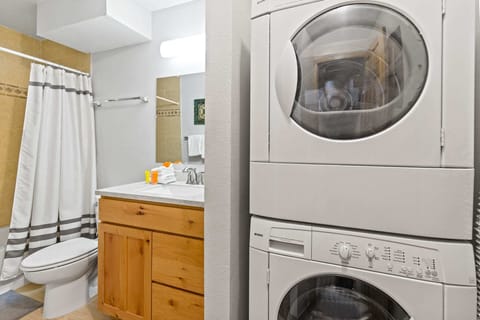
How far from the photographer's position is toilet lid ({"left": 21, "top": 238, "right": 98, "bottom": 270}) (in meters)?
1.60

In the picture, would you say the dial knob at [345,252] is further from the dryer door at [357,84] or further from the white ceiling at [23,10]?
the white ceiling at [23,10]

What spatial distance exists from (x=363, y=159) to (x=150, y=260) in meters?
1.24

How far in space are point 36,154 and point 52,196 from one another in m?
0.38

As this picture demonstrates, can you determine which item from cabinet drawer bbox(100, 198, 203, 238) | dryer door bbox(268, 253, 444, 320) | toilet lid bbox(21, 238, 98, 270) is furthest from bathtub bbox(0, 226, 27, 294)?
dryer door bbox(268, 253, 444, 320)

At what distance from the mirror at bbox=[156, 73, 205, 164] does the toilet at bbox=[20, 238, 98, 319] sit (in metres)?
0.89

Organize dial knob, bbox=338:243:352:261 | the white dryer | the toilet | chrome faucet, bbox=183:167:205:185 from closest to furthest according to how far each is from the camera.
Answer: the white dryer, dial knob, bbox=338:243:352:261, the toilet, chrome faucet, bbox=183:167:205:185

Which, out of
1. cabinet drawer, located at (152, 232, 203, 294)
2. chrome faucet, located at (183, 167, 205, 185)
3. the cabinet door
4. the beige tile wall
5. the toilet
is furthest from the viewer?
the beige tile wall

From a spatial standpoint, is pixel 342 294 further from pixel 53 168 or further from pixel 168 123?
pixel 53 168

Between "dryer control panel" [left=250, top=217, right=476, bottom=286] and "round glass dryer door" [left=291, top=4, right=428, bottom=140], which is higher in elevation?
"round glass dryer door" [left=291, top=4, right=428, bottom=140]

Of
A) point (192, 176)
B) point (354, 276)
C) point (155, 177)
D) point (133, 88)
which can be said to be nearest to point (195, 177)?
point (192, 176)

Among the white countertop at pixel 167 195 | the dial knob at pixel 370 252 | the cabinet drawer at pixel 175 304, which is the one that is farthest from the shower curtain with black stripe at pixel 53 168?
the dial knob at pixel 370 252

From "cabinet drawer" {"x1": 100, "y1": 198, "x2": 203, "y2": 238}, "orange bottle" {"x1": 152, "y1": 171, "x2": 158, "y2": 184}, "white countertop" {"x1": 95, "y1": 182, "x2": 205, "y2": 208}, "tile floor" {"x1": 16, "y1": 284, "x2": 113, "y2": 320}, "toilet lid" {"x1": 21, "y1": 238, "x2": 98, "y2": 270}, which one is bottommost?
"tile floor" {"x1": 16, "y1": 284, "x2": 113, "y2": 320}

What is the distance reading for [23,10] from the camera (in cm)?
203

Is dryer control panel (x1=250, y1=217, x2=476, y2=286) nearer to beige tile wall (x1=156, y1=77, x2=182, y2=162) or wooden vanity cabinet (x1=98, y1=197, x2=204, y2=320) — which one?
wooden vanity cabinet (x1=98, y1=197, x2=204, y2=320)
